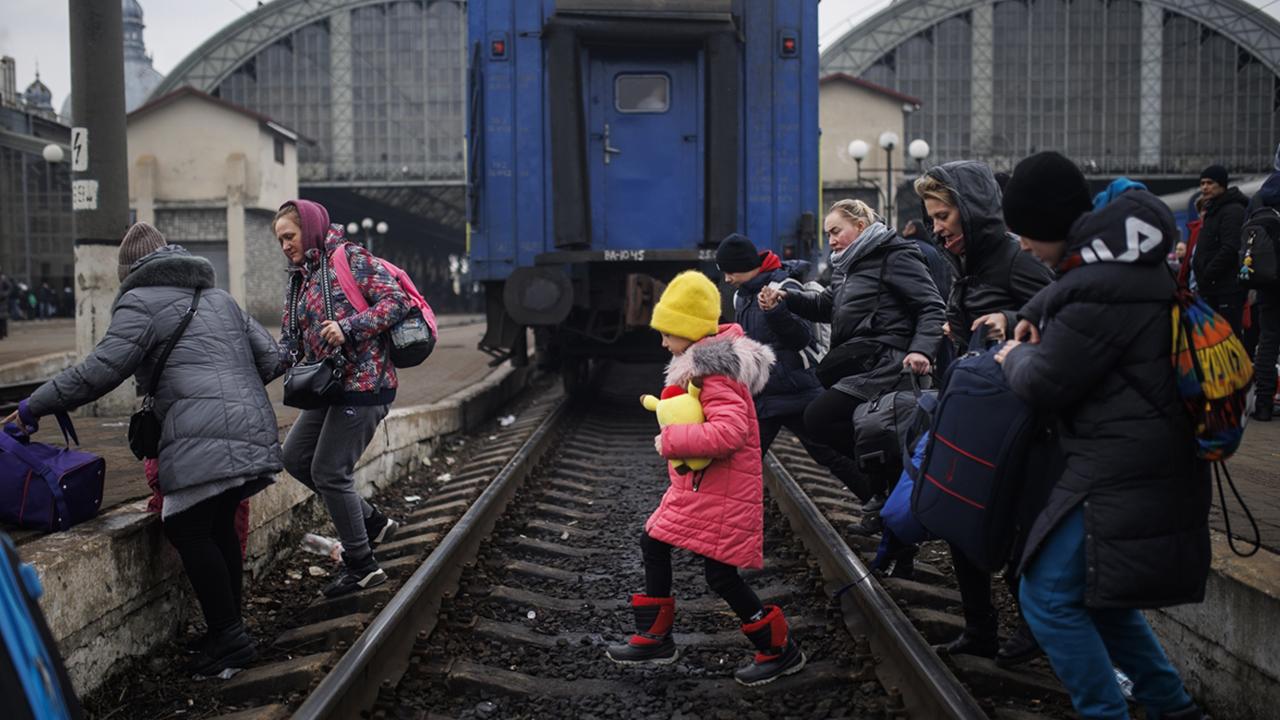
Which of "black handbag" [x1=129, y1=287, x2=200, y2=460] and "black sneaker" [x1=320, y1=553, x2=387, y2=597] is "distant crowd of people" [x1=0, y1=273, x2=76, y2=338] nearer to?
"black sneaker" [x1=320, y1=553, x2=387, y2=597]

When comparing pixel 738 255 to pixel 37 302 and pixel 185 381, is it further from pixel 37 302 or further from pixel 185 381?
pixel 37 302

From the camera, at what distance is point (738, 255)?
5.28 metres

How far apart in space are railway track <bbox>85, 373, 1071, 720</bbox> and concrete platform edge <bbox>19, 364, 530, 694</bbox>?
0.41 metres

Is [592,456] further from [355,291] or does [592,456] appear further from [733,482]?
[733,482]

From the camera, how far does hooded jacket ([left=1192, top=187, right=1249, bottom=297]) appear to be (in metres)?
7.96

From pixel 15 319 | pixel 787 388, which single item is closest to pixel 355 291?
pixel 787 388

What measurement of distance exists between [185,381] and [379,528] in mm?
1715

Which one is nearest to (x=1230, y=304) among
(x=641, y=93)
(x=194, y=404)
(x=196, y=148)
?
(x=641, y=93)

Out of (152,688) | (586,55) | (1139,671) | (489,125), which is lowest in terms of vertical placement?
(152,688)

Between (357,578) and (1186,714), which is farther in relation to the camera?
(357,578)

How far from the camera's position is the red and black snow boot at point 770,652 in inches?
143

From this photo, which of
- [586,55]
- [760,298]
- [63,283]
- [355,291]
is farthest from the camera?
[63,283]

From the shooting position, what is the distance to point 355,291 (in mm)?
4629

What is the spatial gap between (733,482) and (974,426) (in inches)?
40.3
